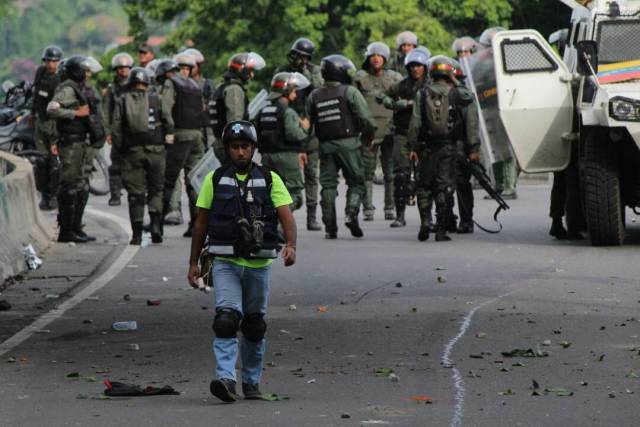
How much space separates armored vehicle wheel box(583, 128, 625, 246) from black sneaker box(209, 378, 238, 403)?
28.9ft

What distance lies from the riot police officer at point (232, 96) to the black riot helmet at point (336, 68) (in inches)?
30.9

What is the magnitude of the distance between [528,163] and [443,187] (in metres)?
0.88

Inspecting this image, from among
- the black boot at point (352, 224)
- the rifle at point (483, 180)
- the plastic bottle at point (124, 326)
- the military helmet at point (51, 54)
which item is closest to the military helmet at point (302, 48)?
the rifle at point (483, 180)

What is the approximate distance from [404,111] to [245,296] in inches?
463

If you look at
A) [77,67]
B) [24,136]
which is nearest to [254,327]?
[77,67]

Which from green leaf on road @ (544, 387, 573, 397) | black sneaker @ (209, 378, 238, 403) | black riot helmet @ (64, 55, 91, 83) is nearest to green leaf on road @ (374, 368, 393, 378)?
green leaf on road @ (544, 387, 573, 397)

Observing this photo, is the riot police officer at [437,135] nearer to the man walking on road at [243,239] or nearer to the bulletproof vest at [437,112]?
the bulletproof vest at [437,112]

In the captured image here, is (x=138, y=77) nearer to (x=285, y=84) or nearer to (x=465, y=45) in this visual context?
(x=285, y=84)

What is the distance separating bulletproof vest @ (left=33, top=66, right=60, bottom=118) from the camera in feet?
77.7

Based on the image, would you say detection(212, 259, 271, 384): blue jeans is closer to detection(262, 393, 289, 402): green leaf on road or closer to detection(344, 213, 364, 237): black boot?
detection(262, 393, 289, 402): green leaf on road

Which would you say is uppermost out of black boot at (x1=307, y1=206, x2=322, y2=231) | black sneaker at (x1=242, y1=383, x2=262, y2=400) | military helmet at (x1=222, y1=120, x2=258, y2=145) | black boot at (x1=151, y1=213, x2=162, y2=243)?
military helmet at (x1=222, y1=120, x2=258, y2=145)

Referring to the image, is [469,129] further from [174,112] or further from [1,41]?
[1,41]

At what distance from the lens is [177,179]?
848 inches

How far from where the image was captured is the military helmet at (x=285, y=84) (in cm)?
1905
